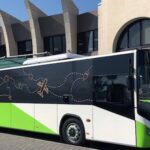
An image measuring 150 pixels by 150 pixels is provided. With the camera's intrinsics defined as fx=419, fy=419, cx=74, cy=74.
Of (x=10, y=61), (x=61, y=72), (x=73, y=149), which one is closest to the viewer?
(x=73, y=149)

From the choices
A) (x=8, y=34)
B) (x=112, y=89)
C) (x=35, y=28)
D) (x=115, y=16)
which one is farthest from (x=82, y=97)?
(x=8, y=34)

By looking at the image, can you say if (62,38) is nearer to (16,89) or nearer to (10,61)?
(10,61)

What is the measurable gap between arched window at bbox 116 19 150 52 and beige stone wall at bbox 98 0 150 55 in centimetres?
36

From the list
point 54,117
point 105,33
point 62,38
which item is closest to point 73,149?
point 54,117

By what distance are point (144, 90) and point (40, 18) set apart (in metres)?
28.0

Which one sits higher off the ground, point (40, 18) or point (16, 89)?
point (40, 18)

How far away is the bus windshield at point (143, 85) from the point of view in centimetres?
994

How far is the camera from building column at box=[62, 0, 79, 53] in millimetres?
33294

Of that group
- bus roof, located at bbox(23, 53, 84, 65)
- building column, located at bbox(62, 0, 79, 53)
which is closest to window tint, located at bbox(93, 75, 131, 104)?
bus roof, located at bbox(23, 53, 84, 65)

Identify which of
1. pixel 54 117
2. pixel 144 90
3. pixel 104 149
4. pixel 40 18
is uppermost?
pixel 40 18

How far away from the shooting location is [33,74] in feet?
44.8

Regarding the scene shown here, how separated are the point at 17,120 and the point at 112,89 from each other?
477 centimetres

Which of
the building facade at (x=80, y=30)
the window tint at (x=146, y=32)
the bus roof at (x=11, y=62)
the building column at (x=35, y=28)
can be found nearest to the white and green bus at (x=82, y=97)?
the bus roof at (x=11, y=62)

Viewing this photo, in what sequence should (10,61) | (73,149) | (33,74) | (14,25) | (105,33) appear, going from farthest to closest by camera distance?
(14,25) → (105,33) → (10,61) → (33,74) → (73,149)
